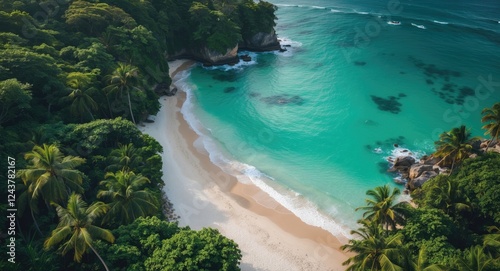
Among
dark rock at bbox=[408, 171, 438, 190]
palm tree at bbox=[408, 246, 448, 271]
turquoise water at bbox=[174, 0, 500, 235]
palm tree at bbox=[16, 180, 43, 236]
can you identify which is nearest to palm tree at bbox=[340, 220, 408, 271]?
palm tree at bbox=[408, 246, 448, 271]

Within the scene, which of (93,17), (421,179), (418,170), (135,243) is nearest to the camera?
(135,243)

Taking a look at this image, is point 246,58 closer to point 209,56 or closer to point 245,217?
point 209,56

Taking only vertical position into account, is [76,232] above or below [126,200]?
above

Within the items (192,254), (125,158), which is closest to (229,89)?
(125,158)

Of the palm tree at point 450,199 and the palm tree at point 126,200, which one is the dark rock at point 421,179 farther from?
the palm tree at point 126,200

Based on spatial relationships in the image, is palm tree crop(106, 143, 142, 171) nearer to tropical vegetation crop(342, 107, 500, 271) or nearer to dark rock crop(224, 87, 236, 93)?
tropical vegetation crop(342, 107, 500, 271)

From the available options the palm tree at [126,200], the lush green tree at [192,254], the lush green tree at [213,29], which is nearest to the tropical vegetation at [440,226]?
the lush green tree at [192,254]

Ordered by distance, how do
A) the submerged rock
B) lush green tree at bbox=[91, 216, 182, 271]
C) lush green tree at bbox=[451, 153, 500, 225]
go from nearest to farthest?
lush green tree at bbox=[91, 216, 182, 271]
lush green tree at bbox=[451, 153, 500, 225]
the submerged rock

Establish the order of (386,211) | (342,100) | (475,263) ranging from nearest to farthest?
1. (475,263)
2. (386,211)
3. (342,100)
